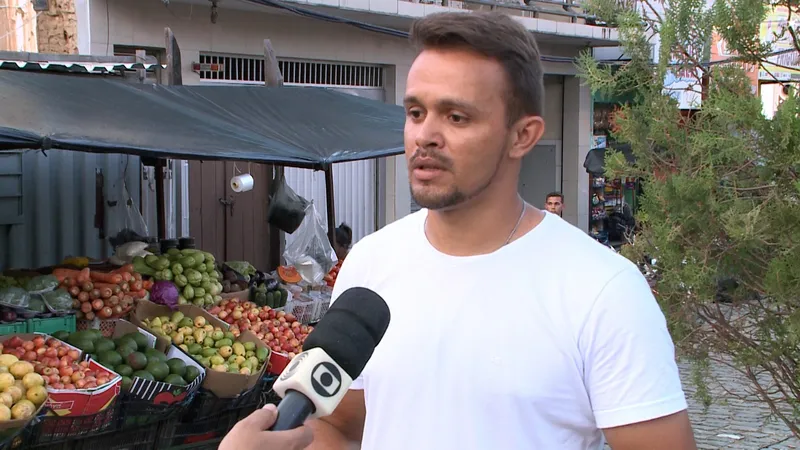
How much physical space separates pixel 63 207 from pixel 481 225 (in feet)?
27.8

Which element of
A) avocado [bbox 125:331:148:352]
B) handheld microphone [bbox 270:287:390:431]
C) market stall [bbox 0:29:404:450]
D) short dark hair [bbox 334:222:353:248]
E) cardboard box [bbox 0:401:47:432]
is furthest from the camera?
short dark hair [bbox 334:222:353:248]

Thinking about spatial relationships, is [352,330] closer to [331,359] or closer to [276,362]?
[331,359]

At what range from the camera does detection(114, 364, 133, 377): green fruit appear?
545 cm

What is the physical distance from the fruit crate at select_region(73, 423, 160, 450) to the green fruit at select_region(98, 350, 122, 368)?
424 millimetres

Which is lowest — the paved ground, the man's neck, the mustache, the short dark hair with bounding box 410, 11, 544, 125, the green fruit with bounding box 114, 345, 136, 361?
the paved ground

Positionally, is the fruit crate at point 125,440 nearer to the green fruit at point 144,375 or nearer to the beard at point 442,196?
the green fruit at point 144,375

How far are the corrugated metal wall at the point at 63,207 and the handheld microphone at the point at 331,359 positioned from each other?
8110 mm

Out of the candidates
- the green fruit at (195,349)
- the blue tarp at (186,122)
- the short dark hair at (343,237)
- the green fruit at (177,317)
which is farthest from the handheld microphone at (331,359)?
the short dark hair at (343,237)

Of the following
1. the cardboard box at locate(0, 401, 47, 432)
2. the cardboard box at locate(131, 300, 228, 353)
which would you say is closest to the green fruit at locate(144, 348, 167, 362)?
the cardboard box at locate(131, 300, 228, 353)

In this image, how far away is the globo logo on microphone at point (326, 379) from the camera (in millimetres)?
1435

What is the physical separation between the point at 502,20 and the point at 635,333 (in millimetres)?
745

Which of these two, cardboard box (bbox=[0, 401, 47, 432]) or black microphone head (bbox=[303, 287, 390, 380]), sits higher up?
black microphone head (bbox=[303, 287, 390, 380])

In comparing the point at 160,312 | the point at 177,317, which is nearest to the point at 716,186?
the point at 177,317

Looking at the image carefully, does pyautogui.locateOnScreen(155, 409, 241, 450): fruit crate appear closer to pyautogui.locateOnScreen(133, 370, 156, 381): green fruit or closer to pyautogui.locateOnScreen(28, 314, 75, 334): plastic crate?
pyautogui.locateOnScreen(133, 370, 156, 381): green fruit
